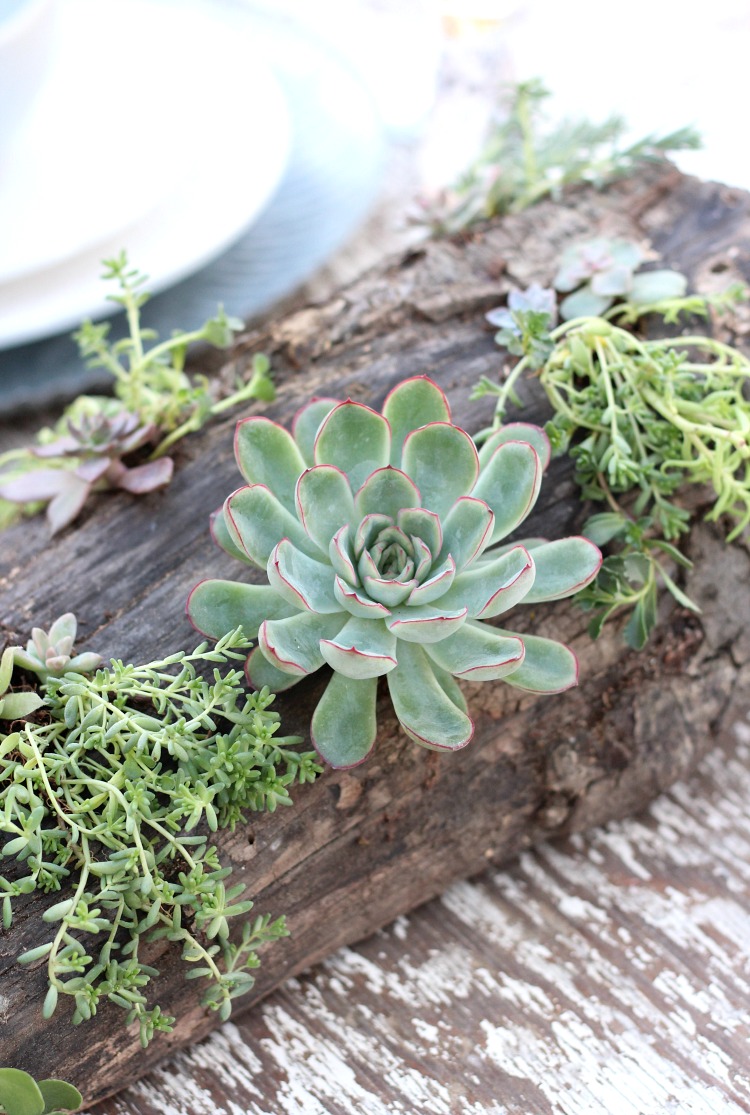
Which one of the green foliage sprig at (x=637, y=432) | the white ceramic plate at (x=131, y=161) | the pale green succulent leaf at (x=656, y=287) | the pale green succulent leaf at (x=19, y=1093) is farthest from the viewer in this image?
the white ceramic plate at (x=131, y=161)

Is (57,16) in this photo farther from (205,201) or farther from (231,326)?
(231,326)

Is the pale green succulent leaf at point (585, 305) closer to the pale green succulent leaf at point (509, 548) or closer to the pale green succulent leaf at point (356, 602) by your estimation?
the pale green succulent leaf at point (509, 548)

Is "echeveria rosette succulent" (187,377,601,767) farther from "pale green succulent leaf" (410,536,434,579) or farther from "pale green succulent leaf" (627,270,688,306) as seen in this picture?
"pale green succulent leaf" (627,270,688,306)

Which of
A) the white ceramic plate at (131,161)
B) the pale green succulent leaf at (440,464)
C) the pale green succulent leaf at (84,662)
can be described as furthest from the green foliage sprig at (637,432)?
the white ceramic plate at (131,161)

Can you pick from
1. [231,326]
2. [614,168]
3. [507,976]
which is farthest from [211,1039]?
[614,168]

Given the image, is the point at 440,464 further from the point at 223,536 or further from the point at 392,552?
the point at 223,536

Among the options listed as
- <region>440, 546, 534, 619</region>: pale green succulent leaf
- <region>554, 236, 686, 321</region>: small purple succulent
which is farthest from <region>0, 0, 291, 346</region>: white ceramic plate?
<region>440, 546, 534, 619</region>: pale green succulent leaf
